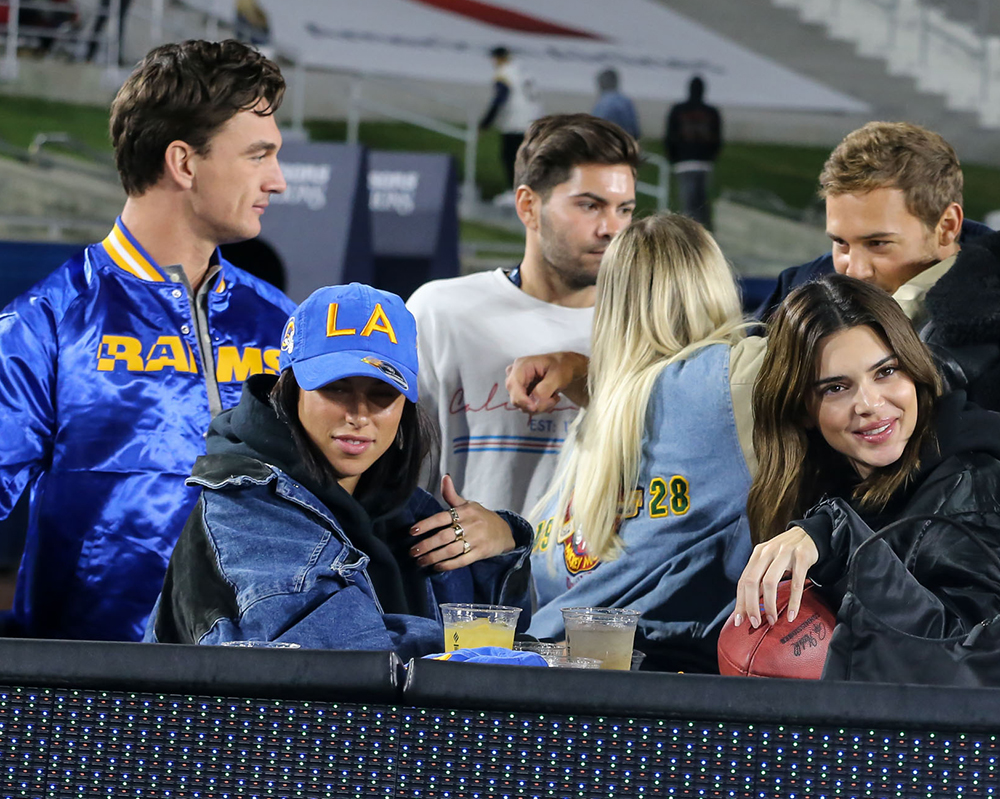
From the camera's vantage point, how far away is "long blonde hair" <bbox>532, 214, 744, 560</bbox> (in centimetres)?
212

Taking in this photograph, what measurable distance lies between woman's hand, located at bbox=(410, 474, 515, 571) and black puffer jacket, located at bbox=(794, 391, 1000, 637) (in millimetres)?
478

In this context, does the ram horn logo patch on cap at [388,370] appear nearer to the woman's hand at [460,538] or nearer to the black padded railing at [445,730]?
the woman's hand at [460,538]

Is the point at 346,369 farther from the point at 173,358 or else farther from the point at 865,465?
the point at 865,465

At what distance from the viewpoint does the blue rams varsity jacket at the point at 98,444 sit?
2.16 meters

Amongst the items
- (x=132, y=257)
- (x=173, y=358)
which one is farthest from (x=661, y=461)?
(x=132, y=257)

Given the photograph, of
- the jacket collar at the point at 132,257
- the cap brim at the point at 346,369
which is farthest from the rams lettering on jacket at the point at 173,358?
the cap brim at the point at 346,369

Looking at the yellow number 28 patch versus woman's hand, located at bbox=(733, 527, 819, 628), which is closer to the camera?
woman's hand, located at bbox=(733, 527, 819, 628)

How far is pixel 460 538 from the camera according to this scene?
74.4 inches

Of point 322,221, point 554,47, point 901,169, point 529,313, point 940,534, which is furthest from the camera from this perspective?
point 554,47

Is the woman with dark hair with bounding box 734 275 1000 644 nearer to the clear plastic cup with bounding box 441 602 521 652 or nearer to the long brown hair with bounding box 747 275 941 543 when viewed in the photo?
the long brown hair with bounding box 747 275 941 543

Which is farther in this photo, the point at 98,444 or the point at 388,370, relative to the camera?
the point at 98,444

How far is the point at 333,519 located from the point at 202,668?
0.58 m

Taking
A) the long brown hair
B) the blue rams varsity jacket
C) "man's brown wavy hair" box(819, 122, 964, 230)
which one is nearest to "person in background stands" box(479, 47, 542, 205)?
"man's brown wavy hair" box(819, 122, 964, 230)

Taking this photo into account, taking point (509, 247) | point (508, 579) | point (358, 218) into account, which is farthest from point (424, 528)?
point (509, 247)
